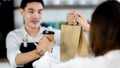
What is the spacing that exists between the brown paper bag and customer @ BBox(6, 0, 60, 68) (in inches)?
2.2

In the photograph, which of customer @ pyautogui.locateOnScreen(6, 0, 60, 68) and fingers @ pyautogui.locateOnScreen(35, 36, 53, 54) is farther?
customer @ pyautogui.locateOnScreen(6, 0, 60, 68)

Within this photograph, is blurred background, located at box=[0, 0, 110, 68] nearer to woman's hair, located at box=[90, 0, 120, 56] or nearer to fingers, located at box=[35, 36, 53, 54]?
fingers, located at box=[35, 36, 53, 54]

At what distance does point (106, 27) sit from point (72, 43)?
0.32 meters

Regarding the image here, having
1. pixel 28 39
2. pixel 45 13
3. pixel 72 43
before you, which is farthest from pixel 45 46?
pixel 45 13

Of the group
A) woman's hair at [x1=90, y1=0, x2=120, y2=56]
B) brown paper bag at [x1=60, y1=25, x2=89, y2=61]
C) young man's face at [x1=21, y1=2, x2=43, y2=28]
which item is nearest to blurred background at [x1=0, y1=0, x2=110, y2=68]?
young man's face at [x1=21, y1=2, x2=43, y2=28]

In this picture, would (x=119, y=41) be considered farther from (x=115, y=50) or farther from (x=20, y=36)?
(x=20, y=36)

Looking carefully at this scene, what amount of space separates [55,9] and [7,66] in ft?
1.57

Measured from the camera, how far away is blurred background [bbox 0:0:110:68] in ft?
4.51

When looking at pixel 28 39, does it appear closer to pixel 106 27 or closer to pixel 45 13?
pixel 45 13

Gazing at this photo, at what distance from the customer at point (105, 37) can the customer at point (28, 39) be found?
11.4 inches

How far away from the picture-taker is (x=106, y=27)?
2.07 ft

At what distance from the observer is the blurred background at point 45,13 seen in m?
1.37

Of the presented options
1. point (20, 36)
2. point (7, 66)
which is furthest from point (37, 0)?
point (7, 66)

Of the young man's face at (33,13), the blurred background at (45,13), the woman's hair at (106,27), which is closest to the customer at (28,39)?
the young man's face at (33,13)
